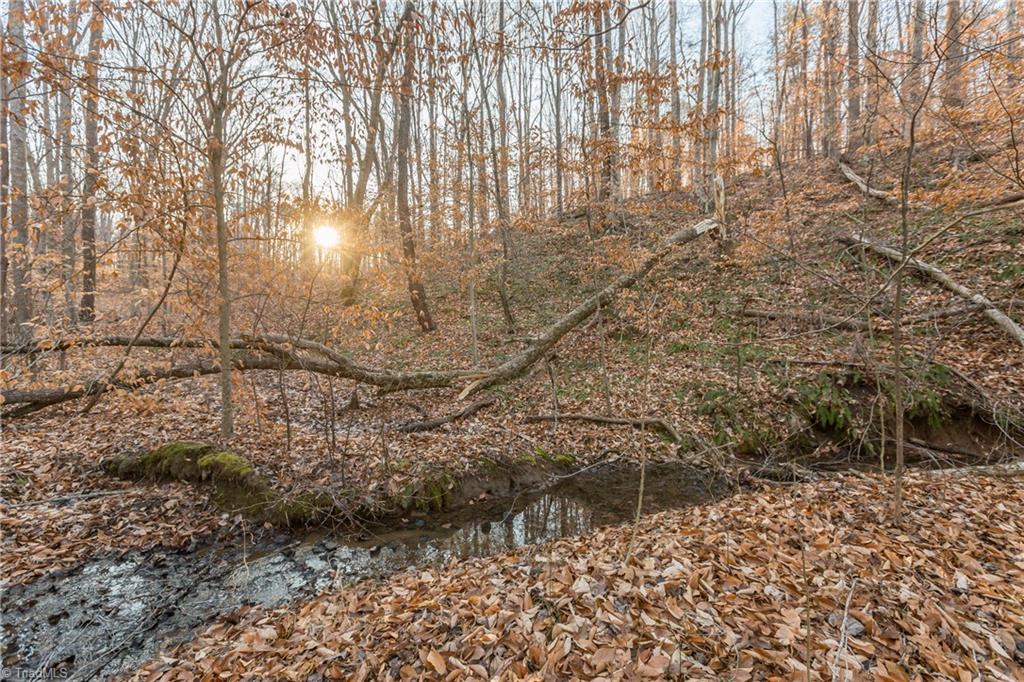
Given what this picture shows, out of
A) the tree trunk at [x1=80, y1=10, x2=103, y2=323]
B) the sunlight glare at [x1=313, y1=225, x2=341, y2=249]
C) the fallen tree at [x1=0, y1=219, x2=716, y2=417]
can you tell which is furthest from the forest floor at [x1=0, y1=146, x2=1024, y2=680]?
the tree trunk at [x1=80, y1=10, x2=103, y2=323]

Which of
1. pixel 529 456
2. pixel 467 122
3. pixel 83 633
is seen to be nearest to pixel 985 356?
pixel 529 456

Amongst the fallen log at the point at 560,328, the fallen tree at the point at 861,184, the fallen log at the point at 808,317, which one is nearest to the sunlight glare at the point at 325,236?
the fallen log at the point at 560,328

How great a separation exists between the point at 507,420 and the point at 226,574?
4.83m

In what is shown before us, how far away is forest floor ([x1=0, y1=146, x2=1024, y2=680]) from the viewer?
296cm

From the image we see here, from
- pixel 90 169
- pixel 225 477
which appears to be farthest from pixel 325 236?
pixel 225 477

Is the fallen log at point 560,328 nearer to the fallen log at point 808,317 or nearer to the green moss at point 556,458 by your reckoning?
the green moss at point 556,458

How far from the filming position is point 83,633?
3.90 m

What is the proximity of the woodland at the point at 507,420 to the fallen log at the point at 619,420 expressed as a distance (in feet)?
0.29

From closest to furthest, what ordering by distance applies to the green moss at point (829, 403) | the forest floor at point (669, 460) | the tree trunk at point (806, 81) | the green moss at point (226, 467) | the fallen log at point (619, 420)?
1. the forest floor at point (669, 460)
2. the green moss at point (226, 467)
3. the green moss at point (829, 403)
4. the fallen log at point (619, 420)
5. the tree trunk at point (806, 81)

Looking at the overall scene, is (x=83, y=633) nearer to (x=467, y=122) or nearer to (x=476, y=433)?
(x=476, y=433)

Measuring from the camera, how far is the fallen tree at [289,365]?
7309 millimetres

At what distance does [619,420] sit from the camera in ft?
26.2

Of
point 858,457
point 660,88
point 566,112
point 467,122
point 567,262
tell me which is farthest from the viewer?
point 566,112

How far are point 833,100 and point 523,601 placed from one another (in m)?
21.2
